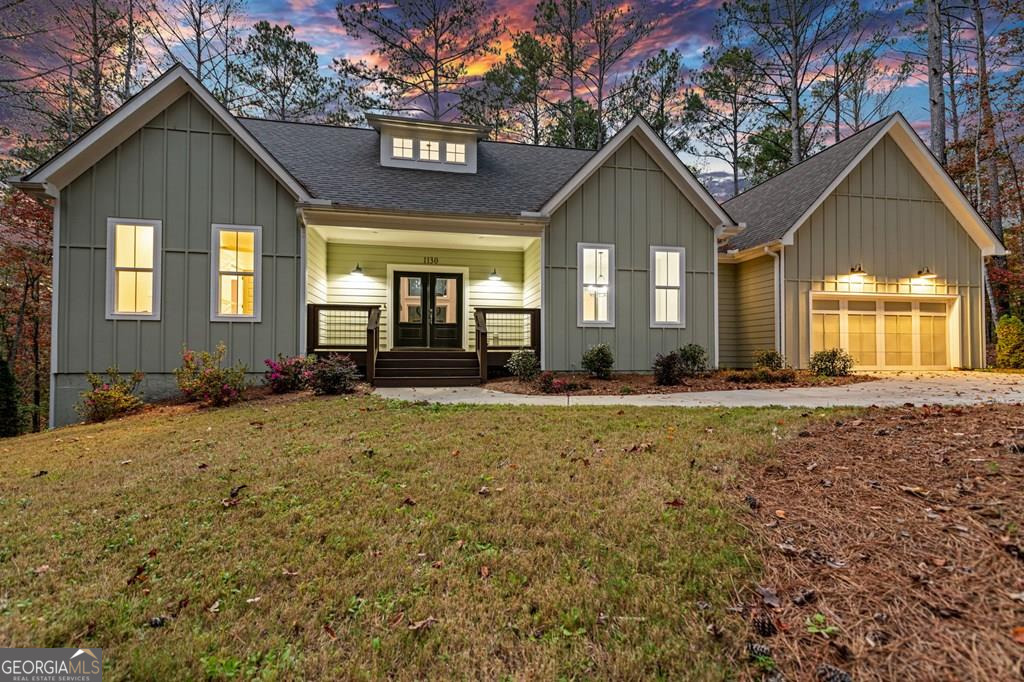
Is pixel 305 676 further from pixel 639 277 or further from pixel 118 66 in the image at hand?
pixel 118 66

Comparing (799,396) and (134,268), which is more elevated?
(134,268)

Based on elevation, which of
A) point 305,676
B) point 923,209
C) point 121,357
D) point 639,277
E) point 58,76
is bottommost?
point 305,676

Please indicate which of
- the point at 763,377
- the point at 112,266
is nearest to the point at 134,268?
the point at 112,266

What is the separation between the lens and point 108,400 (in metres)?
8.15

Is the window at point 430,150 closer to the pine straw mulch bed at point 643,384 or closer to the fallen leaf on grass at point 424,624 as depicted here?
the pine straw mulch bed at point 643,384

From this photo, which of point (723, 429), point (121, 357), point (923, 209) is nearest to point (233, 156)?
point (121, 357)

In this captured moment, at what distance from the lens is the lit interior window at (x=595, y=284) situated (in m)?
11.5

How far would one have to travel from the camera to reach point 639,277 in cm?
1156

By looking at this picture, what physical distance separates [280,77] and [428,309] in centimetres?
1422

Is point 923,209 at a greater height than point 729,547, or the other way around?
point 923,209

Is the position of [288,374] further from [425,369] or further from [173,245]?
[173,245]

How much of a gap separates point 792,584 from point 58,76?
879 inches

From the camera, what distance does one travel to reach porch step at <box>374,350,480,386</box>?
10164 millimetres

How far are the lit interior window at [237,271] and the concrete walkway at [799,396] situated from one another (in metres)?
3.48
